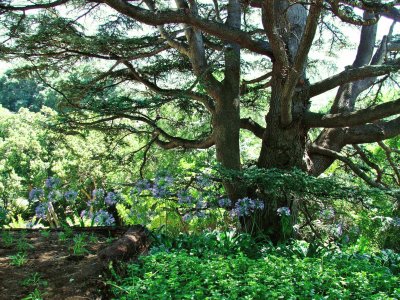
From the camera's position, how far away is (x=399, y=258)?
4.86 m

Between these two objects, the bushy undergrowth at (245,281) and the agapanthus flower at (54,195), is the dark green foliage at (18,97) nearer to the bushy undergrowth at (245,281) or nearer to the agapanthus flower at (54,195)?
the agapanthus flower at (54,195)

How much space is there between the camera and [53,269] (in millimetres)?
3121

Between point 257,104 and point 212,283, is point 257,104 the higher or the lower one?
the higher one

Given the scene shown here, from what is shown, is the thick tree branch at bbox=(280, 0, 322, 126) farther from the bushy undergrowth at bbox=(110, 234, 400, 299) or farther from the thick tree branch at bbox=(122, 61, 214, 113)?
the bushy undergrowth at bbox=(110, 234, 400, 299)

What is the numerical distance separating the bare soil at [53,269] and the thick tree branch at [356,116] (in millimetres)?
3247

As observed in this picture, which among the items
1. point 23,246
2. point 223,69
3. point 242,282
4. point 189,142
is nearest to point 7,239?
point 23,246

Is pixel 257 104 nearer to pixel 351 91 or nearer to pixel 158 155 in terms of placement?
pixel 351 91

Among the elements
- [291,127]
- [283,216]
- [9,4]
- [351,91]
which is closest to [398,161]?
[351,91]

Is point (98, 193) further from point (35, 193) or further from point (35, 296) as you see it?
point (35, 296)

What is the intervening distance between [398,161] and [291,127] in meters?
3.96

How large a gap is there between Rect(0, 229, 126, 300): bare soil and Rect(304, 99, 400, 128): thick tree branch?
325cm

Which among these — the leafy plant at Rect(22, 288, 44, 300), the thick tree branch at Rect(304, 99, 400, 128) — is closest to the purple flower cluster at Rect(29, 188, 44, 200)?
the leafy plant at Rect(22, 288, 44, 300)

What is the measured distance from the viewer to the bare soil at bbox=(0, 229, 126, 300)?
2689 mm

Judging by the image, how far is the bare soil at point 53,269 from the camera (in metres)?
2.69
